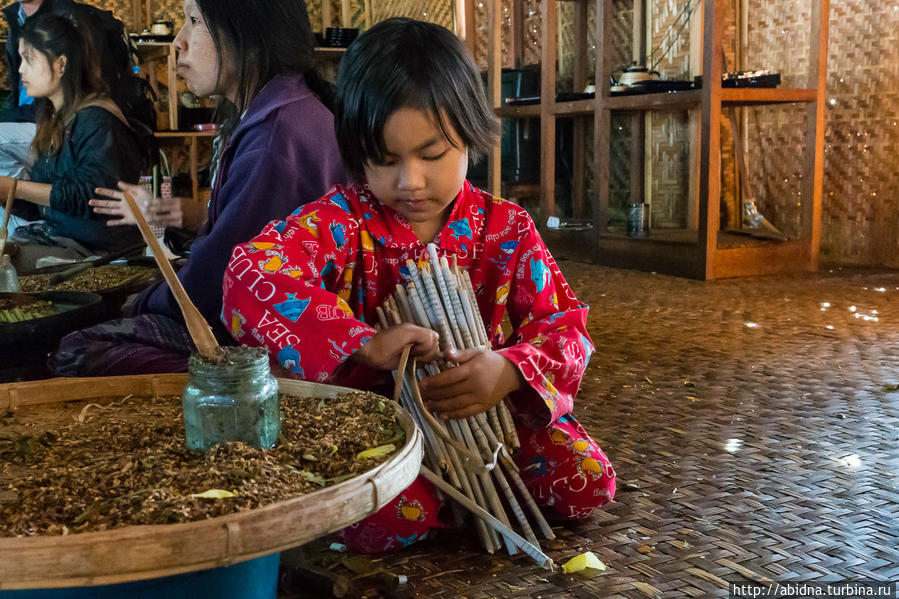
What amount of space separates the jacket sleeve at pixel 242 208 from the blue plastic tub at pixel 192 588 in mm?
786

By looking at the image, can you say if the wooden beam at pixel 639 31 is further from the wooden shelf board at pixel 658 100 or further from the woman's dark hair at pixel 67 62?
the woman's dark hair at pixel 67 62

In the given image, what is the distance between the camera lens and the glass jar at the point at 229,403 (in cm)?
85

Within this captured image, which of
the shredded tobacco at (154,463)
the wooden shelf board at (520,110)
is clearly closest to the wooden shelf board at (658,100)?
the wooden shelf board at (520,110)

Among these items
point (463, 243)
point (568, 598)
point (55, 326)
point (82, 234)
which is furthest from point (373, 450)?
point (82, 234)

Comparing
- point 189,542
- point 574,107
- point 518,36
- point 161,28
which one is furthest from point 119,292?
point 161,28

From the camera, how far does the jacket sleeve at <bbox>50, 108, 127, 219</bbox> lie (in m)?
2.84

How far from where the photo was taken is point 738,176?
466 centimetres

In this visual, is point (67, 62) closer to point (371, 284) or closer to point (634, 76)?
point (371, 284)

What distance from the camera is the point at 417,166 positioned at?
1339 mm

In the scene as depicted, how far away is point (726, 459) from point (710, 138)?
229cm

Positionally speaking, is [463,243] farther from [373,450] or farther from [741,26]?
[741,26]

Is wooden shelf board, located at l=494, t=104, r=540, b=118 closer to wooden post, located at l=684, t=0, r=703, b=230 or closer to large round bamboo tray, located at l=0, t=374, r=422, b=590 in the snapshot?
wooden post, located at l=684, t=0, r=703, b=230

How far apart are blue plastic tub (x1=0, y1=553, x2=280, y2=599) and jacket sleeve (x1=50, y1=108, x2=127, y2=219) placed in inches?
87.5

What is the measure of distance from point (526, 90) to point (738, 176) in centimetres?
137
